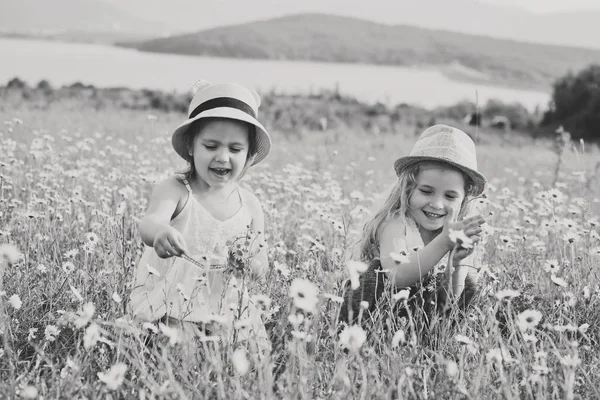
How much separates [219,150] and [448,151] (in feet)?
2.83

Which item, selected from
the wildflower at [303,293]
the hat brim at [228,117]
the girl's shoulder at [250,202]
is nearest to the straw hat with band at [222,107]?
the hat brim at [228,117]

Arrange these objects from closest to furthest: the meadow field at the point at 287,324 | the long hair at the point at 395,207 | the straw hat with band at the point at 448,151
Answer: the meadow field at the point at 287,324
the straw hat with band at the point at 448,151
the long hair at the point at 395,207

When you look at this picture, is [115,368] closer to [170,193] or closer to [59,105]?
[170,193]

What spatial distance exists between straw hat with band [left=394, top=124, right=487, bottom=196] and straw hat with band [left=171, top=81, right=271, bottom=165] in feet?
1.97

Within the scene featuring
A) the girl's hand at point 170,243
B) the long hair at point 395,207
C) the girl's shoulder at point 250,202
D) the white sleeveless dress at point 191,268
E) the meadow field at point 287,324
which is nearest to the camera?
the meadow field at point 287,324

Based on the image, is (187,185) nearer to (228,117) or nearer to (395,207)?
(228,117)

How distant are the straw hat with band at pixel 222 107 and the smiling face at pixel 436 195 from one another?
629mm

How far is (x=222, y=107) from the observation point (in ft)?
8.30

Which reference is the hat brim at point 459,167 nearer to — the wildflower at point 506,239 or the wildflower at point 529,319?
the wildflower at point 506,239

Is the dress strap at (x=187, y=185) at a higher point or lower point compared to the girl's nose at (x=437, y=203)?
lower

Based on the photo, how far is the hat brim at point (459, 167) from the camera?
104 inches

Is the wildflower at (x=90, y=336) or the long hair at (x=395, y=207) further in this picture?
the long hair at (x=395, y=207)

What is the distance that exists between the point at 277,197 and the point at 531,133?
1370 cm

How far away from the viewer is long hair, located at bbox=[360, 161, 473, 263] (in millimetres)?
2707
